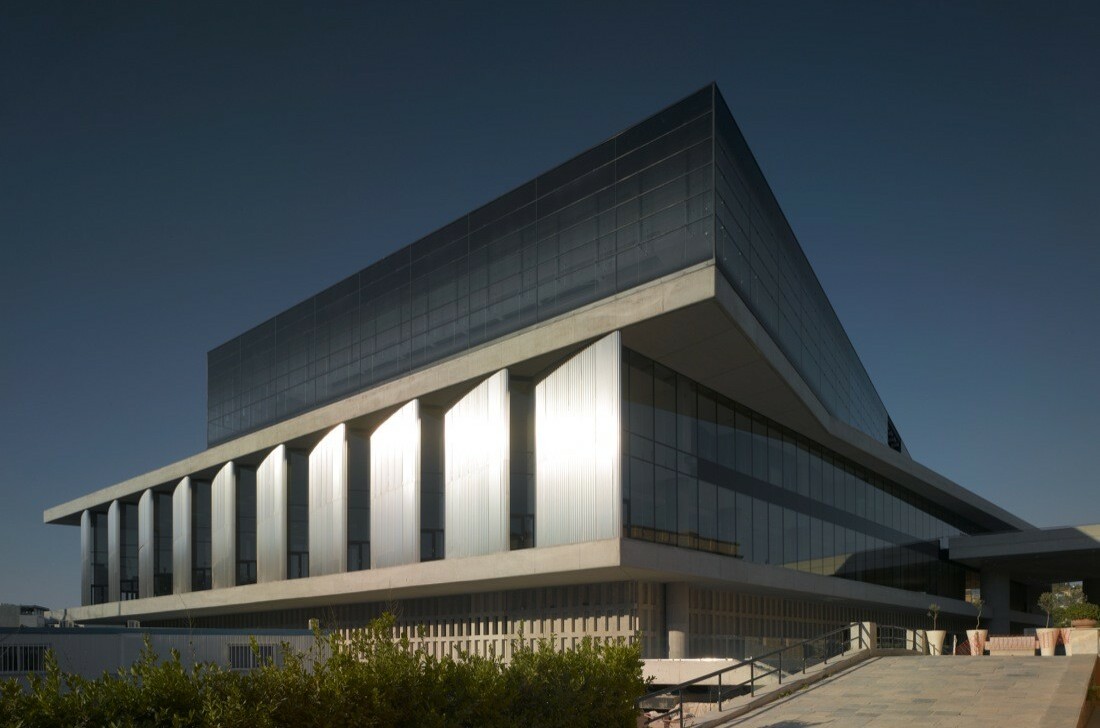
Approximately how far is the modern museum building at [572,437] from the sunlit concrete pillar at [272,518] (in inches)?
4.8

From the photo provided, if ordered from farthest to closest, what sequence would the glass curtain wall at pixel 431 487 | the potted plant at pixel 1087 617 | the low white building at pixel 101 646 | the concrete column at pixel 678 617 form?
the glass curtain wall at pixel 431 487 < the potted plant at pixel 1087 617 < the concrete column at pixel 678 617 < the low white building at pixel 101 646

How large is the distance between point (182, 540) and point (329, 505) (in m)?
14.3

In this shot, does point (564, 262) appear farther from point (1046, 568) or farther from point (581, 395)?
point (1046, 568)

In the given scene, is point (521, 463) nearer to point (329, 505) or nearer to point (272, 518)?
point (329, 505)

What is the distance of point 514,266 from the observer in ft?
114

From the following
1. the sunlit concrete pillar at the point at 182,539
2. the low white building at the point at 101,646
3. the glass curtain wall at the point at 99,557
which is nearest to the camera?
the low white building at the point at 101,646

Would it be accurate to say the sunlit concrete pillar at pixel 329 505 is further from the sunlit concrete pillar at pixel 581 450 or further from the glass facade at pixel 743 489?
the glass facade at pixel 743 489

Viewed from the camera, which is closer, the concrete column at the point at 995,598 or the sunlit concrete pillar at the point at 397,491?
the sunlit concrete pillar at the point at 397,491

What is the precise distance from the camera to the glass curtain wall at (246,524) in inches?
1804

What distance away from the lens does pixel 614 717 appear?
1817 cm

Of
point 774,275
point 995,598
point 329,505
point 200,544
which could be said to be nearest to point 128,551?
point 200,544

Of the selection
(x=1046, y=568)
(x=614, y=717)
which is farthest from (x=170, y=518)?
(x=1046, y=568)

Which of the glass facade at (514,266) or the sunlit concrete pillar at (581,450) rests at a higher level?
the glass facade at (514,266)

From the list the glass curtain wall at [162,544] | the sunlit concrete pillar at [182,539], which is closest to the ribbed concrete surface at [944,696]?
the sunlit concrete pillar at [182,539]
